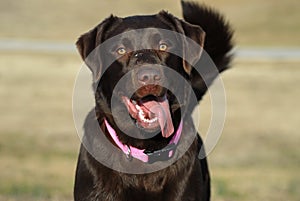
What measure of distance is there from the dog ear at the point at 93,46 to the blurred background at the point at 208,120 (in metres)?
2.23

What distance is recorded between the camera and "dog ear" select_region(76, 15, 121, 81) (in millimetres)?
5641

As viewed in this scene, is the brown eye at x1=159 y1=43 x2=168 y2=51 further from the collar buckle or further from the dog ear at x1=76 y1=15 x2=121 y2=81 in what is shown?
the collar buckle

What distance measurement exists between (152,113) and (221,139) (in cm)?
1062

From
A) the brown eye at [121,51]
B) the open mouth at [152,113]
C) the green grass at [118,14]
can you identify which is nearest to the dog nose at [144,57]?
the brown eye at [121,51]

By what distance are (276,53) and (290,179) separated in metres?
25.0

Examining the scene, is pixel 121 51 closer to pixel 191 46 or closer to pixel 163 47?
pixel 163 47

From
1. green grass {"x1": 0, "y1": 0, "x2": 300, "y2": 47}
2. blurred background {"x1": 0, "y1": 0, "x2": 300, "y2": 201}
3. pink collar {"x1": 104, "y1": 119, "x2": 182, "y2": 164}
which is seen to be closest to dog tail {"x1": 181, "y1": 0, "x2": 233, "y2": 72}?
blurred background {"x1": 0, "y1": 0, "x2": 300, "y2": 201}

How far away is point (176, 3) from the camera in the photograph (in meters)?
58.5

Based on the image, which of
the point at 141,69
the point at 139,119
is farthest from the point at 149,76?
the point at 139,119

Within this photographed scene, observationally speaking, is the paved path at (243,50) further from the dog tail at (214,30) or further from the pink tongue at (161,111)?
the pink tongue at (161,111)

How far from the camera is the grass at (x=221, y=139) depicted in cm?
1063

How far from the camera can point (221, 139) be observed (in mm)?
15820

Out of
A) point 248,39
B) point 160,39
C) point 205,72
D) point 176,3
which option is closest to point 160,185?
point 160,39

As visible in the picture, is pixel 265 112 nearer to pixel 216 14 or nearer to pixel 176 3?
pixel 216 14
